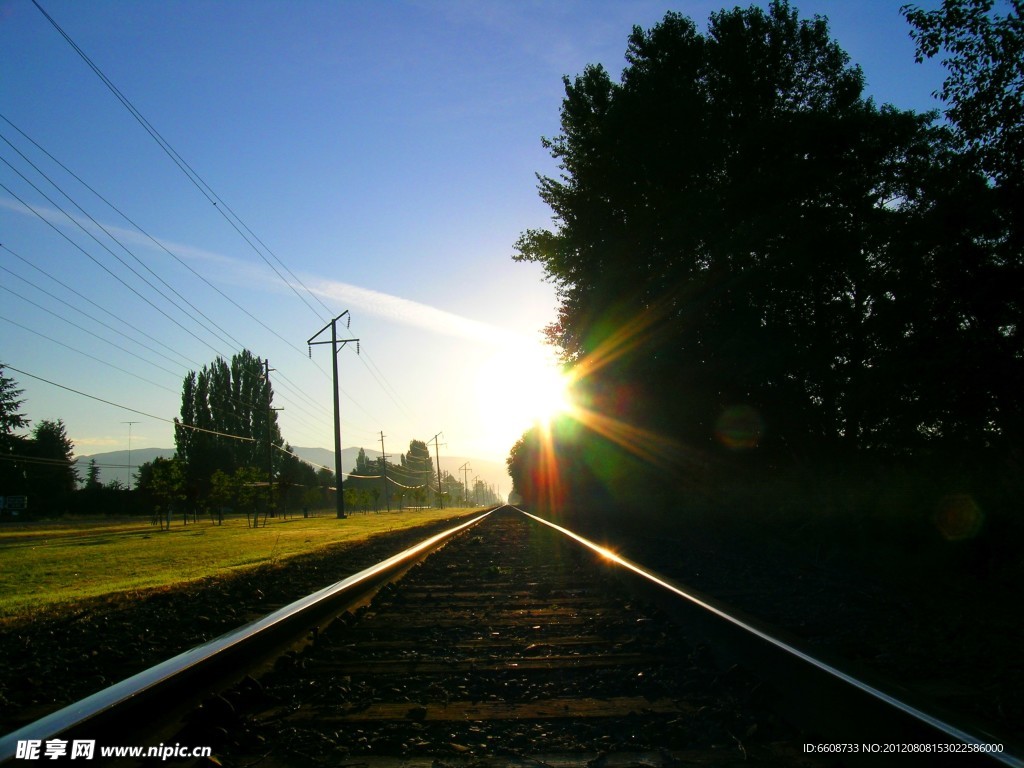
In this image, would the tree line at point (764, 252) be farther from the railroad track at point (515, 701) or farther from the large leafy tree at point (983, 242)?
the railroad track at point (515, 701)

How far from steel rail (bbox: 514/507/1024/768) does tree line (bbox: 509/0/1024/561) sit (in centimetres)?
920

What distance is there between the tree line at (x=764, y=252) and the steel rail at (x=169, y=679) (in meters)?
10.0

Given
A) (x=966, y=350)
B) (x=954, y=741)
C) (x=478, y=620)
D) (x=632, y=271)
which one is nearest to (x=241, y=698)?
(x=478, y=620)

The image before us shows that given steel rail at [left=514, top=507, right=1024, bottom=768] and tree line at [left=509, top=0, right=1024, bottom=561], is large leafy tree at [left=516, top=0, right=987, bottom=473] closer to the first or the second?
tree line at [left=509, top=0, right=1024, bottom=561]

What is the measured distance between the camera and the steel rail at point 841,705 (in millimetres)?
1726

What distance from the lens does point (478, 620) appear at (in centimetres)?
471

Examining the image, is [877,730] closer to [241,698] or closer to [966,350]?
[241,698]

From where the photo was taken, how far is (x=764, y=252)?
59.5 ft

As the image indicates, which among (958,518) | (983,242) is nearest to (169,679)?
(958,518)

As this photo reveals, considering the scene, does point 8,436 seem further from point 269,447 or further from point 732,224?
point 732,224

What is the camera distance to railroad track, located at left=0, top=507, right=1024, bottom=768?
81.6 inches

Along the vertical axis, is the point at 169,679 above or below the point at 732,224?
below

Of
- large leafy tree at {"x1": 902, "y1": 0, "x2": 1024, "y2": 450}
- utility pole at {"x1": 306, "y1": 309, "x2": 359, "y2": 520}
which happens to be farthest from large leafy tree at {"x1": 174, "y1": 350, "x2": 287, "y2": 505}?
large leafy tree at {"x1": 902, "y1": 0, "x2": 1024, "y2": 450}

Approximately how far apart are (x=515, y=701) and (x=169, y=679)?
1353 millimetres
